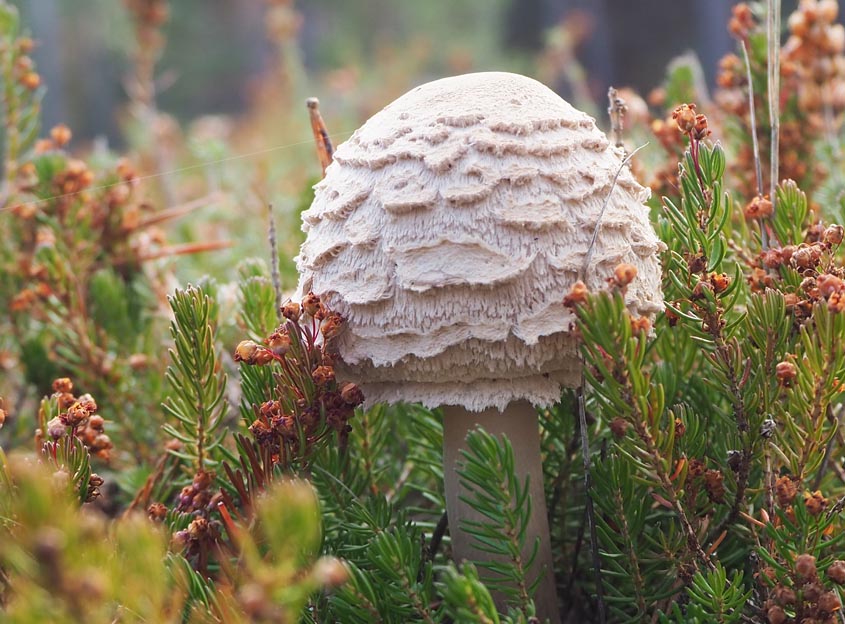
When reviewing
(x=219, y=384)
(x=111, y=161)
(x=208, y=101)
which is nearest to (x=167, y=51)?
(x=208, y=101)

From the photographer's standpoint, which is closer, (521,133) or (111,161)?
(521,133)

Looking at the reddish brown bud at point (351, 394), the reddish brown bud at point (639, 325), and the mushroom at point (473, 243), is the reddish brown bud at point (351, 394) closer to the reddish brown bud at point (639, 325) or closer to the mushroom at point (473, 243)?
the mushroom at point (473, 243)

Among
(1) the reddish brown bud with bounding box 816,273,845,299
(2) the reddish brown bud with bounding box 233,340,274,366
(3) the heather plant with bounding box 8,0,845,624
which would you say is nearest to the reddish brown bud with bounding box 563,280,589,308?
(3) the heather plant with bounding box 8,0,845,624

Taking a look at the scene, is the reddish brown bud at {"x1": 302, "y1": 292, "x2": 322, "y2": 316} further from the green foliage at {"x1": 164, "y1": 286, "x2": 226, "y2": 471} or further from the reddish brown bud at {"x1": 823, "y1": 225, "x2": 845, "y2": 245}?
the reddish brown bud at {"x1": 823, "y1": 225, "x2": 845, "y2": 245}

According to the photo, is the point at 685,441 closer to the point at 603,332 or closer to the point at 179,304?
the point at 603,332

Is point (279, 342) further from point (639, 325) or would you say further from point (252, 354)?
point (639, 325)

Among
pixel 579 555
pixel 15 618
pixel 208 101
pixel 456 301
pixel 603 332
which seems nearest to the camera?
pixel 15 618

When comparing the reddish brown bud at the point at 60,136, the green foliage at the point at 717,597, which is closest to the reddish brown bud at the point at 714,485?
the green foliage at the point at 717,597

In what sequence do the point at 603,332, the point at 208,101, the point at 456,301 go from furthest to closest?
1. the point at 208,101
2. the point at 456,301
3. the point at 603,332
